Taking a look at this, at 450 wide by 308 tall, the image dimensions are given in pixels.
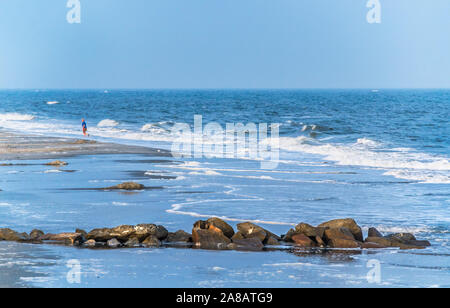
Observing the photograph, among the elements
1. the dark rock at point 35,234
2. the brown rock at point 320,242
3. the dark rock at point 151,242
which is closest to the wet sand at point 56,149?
the dark rock at point 35,234

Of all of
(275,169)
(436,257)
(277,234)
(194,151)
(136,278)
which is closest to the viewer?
(136,278)

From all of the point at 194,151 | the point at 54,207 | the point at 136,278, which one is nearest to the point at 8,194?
the point at 54,207

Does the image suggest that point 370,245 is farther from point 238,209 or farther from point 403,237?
point 238,209

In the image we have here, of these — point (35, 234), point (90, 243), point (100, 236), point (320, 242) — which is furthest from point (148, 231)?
point (320, 242)

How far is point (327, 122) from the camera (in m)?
61.8

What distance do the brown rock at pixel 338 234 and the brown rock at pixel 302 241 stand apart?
0.28m

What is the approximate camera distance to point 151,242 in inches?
471

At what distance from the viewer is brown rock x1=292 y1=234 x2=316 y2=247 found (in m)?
12.1

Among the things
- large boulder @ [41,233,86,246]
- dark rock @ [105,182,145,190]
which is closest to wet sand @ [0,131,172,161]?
dark rock @ [105,182,145,190]

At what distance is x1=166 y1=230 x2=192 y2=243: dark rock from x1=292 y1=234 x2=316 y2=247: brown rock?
181cm

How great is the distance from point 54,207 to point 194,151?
16.3m

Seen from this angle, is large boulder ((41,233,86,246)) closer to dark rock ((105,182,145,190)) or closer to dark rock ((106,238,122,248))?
dark rock ((106,238,122,248))

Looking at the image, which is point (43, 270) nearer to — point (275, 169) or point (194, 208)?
point (194, 208)
